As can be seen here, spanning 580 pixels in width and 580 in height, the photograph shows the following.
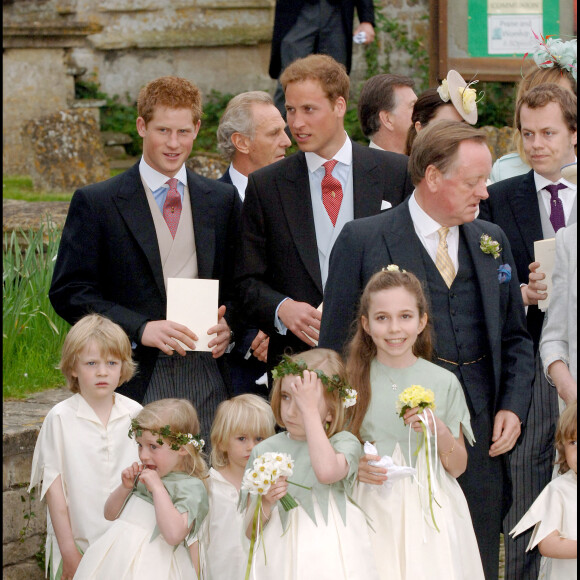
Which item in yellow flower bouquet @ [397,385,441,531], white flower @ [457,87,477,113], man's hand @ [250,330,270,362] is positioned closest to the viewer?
yellow flower bouquet @ [397,385,441,531]

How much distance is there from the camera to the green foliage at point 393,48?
12.9 m

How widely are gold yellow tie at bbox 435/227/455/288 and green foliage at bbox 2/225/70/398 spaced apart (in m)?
2.66

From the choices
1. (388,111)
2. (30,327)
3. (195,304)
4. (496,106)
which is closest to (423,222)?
(195,304)

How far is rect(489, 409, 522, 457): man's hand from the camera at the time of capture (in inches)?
176

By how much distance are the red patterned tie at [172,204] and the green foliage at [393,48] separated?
7.97 meters

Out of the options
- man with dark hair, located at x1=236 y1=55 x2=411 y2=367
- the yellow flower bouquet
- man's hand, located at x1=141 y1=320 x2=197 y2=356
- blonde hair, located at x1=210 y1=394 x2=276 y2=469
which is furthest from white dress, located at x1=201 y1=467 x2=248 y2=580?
the yellow flower bouquet

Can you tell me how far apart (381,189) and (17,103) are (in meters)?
7.93

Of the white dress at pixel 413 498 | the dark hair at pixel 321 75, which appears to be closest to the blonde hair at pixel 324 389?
the white dress at pixel 413 498

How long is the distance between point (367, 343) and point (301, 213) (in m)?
0.89

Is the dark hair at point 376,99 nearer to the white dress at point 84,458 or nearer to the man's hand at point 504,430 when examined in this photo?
the white dress at point 84,458

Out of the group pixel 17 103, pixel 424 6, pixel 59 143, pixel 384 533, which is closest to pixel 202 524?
pixel 384 533

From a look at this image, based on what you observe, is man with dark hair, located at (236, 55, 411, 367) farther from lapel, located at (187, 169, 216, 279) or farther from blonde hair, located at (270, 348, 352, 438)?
blonde hair, located at (270, 348, 352, 438)

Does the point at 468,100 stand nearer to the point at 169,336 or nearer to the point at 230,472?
the point at 169,336

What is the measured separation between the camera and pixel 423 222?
4.52 m
